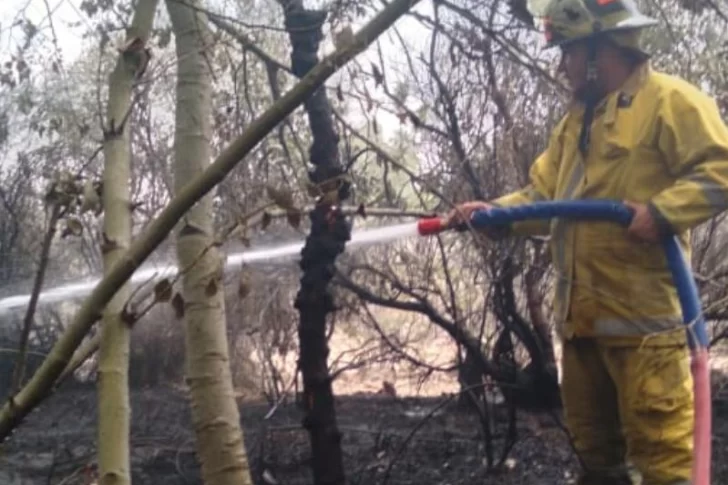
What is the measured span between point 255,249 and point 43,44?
162cm

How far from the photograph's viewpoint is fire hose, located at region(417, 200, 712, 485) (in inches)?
123

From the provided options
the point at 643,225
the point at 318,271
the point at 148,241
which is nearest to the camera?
the point at 148,241

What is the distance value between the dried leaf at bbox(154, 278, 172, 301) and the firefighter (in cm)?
178

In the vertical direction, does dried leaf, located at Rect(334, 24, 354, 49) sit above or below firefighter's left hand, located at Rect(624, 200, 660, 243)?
below

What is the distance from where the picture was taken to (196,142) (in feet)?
10.1

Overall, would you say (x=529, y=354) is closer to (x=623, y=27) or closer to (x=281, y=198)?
(x=623, y=27)

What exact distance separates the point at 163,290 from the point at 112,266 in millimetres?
81

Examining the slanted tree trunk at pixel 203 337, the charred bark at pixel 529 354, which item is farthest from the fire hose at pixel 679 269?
the charred bark at pixel 529 354

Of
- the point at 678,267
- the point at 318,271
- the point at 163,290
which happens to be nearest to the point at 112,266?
the point at 163,290

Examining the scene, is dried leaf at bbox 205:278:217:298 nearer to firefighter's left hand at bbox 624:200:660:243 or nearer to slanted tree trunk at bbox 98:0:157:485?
slanted tree trunk at bbox 98:0:157:485

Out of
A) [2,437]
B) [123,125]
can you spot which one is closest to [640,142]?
[123,125]

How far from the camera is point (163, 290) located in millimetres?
1633

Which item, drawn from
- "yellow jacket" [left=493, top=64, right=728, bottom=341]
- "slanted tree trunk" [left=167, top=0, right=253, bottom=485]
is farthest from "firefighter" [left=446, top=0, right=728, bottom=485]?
"slanted tree trunk" [left=167, top=0, right=253, bottom=485]

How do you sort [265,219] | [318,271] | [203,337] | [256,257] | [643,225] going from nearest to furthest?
1. [265,219]
2. [203,337]
3. [643,225]
4. [318,271]
5. [256,257]
